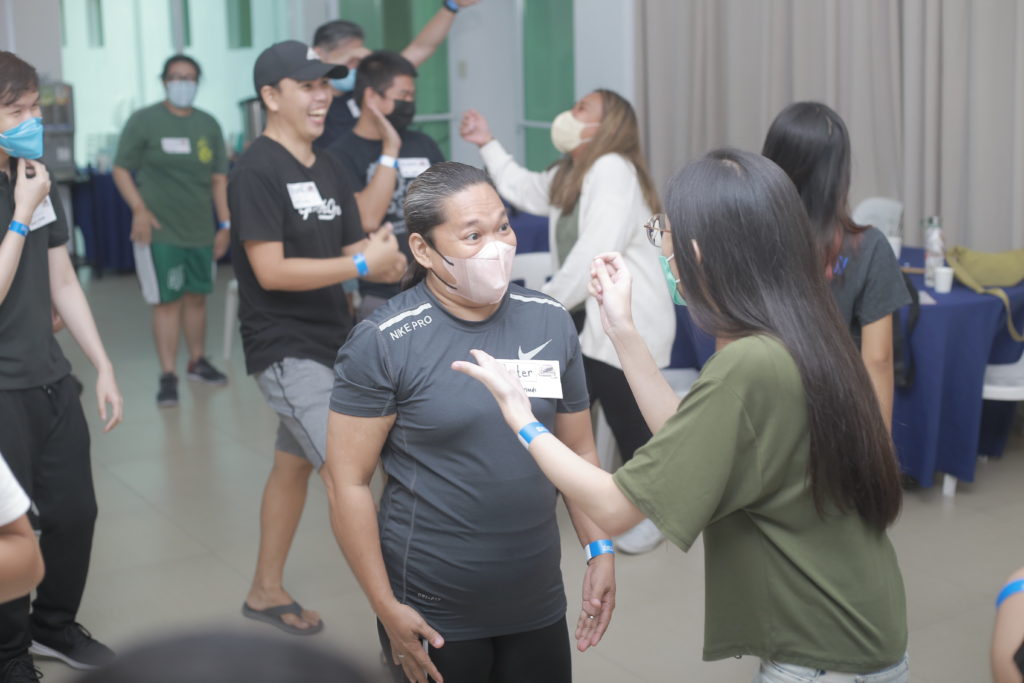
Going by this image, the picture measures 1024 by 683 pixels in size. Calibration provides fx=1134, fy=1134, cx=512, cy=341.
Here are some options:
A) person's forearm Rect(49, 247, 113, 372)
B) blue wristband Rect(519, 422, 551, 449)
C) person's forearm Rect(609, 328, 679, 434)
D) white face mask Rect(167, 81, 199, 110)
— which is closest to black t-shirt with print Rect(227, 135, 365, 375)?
person's forearm Rect(49, 247, 113, 372)

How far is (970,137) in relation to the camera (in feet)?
16.7

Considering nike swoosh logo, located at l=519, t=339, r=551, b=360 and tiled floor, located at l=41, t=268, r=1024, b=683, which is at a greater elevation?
nike swoosh logo, located at l=519, t=339, r=551, b=360

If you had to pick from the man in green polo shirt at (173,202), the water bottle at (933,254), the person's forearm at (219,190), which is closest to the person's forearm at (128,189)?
the man in green polo shirt at (173,202)

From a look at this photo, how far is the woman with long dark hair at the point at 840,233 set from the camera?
2.66 meters

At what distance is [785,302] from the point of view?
152 centimetres

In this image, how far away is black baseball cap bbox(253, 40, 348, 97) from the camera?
3.04 meters

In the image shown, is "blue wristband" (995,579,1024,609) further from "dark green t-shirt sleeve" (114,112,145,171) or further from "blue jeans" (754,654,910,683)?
"dark green t-shirt sleeve" (114,112,145,171)

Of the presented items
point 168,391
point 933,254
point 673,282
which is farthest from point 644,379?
point 168,391

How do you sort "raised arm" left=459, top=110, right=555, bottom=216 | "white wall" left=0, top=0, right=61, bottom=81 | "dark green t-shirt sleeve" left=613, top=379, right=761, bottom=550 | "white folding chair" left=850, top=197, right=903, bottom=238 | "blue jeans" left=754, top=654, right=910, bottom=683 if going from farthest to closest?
"white wall" left=0, top=0, right=61, bottom=81 < "white folding chair" left=850, top=197, right=903, bottom=238 < "raised arm" left=459, top=110, right=555, bottom=216 < "blue jeans" left=754, top=654, right=910, bottom=683 < "dark green t-shirt sleeve" left=613, top=379, right=761, bottom=550

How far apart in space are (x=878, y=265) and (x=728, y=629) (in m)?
1.40

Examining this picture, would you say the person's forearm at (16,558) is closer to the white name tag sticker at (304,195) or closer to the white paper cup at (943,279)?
the white name tag sticker at (304,195)

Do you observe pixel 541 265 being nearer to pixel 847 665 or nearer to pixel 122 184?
pixel 122 184

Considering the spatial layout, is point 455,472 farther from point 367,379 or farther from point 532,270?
point 532,270

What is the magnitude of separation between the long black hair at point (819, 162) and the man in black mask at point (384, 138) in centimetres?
152
